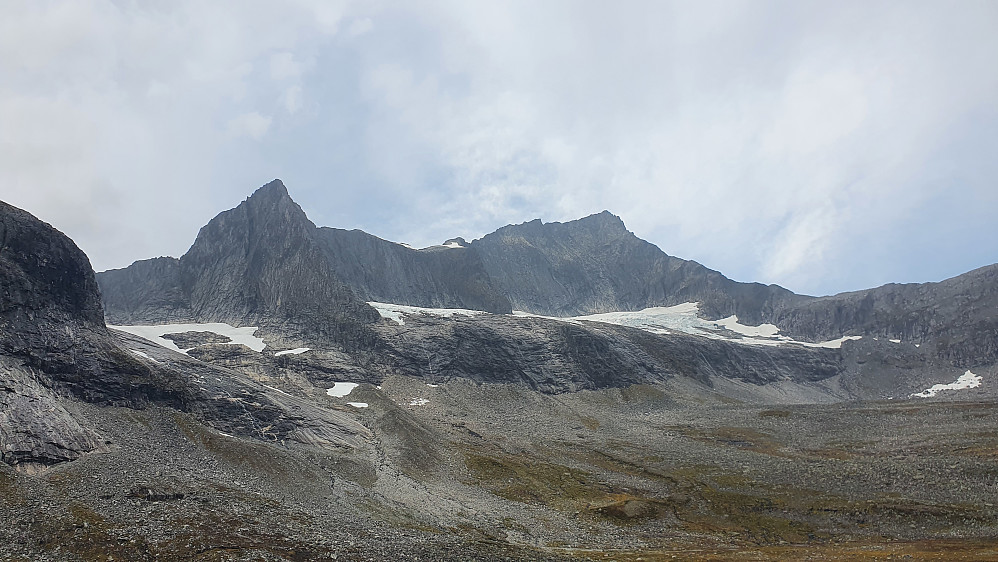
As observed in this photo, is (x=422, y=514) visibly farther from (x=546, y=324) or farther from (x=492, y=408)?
(x=546, y=324)

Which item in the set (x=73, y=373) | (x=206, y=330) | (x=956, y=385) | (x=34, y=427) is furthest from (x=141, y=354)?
(x=956, y=385)

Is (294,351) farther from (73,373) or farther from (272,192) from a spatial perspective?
(272,192)

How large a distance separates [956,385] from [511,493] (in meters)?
168

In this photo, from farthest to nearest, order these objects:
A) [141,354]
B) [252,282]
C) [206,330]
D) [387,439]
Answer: [252,282], [206,330], [387,439], [141,354]

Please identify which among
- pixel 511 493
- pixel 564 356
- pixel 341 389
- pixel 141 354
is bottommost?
pixel 511 493

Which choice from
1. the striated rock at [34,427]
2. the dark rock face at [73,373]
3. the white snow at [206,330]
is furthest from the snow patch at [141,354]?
the white snow at [206,330]

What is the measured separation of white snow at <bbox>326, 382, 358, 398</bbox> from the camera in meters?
107

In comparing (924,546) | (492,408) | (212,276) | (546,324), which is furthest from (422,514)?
(212,276)

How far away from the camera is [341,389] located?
4355 inches

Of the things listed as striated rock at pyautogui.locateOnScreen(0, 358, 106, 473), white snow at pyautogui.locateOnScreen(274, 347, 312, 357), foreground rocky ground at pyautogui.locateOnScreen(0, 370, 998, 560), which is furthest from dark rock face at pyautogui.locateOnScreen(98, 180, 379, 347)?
striated rock at pyautogui.locateOnScreen(0, 358, 106, 473)

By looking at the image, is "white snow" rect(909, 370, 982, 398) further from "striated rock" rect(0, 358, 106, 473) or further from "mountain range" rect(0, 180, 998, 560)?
"striated rock" rect(0, 358, 106, 473)

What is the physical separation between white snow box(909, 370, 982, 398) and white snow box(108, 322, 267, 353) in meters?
187

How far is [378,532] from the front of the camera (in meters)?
41.2

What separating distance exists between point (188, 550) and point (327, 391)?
7776cm
